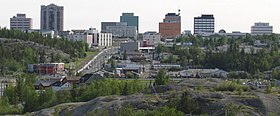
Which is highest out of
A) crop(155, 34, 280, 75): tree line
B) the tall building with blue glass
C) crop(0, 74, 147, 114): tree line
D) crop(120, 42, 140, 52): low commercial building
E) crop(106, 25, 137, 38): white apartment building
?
the tall building with blue glass

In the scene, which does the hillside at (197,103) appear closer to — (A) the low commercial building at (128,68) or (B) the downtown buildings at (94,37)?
(A) the low commercial building at (128,68)

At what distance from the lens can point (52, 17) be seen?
11850cm

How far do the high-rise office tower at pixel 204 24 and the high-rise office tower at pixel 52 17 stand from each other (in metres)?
27.3

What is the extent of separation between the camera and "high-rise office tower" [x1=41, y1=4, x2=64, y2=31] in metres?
116

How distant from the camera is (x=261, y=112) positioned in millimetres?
20375

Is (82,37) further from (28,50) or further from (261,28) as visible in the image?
(261,28)

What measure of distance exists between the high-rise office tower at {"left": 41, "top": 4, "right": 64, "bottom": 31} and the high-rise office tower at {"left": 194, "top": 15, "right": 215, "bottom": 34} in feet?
89.4

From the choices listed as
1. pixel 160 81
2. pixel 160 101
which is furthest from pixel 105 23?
pixel 160 101

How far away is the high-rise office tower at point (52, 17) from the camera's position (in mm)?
115500

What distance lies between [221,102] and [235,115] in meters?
2.26

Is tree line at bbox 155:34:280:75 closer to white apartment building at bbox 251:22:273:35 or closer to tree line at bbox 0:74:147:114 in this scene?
tree line at bbox 0:74:147:114

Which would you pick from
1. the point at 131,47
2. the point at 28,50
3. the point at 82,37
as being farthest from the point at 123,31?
the point at 28,50

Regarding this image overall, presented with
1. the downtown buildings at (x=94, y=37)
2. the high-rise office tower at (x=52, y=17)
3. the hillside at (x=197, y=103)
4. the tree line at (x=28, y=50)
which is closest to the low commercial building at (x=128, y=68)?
the tree line at (x=28, y=50)

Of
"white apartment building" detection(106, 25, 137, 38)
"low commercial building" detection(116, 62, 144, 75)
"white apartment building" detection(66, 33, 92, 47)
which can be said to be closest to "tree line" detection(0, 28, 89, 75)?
"low commercial building" detection(116, 62, 144, 75)
